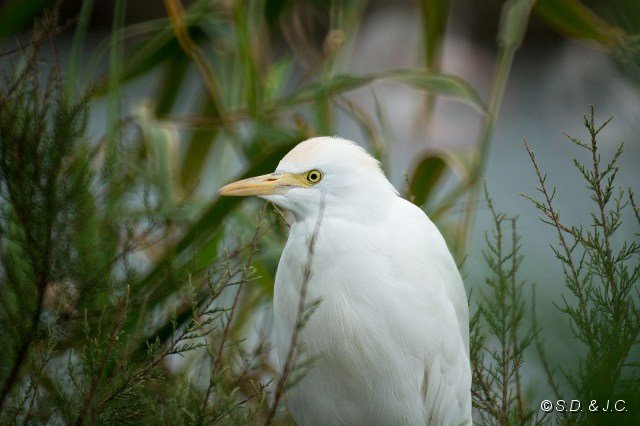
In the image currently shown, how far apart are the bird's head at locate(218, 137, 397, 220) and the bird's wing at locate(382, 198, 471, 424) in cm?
10

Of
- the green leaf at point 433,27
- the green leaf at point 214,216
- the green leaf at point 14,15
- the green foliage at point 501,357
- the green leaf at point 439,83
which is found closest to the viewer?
the green foliage at point 501,357

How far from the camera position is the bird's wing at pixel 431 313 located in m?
1.49

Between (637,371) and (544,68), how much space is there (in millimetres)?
3993

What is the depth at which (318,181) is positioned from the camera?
4.75ft

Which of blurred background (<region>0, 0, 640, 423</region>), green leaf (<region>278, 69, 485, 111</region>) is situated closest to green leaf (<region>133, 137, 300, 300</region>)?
blurred background (<region>0, 0, 640, 423</region>)

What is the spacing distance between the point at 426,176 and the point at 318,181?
0.94 metres

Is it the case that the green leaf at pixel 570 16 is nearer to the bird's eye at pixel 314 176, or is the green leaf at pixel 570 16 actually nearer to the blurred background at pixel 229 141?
the blurred background at pixel 229 141

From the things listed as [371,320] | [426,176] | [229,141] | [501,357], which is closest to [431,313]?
[371,320]

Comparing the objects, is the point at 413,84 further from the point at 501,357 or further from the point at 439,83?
the point at 501,357

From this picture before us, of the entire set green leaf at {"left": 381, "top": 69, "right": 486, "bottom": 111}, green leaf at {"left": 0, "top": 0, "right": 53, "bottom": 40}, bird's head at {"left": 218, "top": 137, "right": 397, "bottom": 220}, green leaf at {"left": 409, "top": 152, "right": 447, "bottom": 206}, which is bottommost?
bird's head at {"left": 218, "top": 137, "right": 397, "bottom": 220}

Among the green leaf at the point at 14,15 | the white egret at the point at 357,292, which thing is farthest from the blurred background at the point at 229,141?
the white egret at the point at 357,292

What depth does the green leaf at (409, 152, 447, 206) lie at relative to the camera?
2297 millimetres

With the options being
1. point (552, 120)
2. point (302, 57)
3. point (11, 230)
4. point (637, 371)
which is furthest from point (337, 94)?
point (637, 371)

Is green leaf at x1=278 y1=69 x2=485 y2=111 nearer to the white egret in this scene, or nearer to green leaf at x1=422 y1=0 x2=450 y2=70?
green leaf at x1=422 y1=0 x2=450 y2=70
